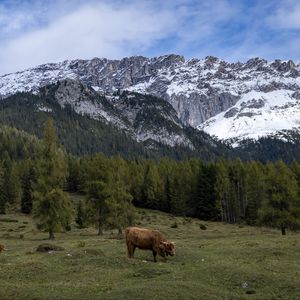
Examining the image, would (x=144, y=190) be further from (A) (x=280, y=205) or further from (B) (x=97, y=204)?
(A) (x=280, y=205)

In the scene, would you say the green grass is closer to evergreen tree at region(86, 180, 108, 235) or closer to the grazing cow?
the grazing cow

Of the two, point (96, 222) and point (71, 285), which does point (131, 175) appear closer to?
point (96, 222)

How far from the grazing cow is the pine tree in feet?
104

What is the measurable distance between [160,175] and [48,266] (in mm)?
117901

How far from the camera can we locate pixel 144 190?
14162 cm

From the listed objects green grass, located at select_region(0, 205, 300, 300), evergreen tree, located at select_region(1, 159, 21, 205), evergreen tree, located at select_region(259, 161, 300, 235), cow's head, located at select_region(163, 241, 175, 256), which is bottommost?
green grass, located at select_region(0, 205, 300, 300)

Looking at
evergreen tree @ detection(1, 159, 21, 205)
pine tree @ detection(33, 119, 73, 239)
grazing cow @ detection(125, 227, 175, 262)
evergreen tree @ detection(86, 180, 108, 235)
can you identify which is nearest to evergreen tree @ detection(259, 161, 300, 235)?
evergreen tree @ detection(86, 180, 108, 235)

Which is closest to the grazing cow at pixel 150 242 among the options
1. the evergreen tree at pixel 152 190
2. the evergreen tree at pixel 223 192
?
the evergreen tree at pixel 223 192

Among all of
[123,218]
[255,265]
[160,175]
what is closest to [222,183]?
[160,175]

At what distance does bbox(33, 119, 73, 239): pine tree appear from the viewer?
6316 centimetres

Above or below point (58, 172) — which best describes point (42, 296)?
below

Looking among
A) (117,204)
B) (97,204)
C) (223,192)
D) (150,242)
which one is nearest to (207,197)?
(223,192)

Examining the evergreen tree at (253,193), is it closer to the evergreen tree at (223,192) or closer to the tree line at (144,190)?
the tree line at (144,190)

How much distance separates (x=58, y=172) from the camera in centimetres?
6450
